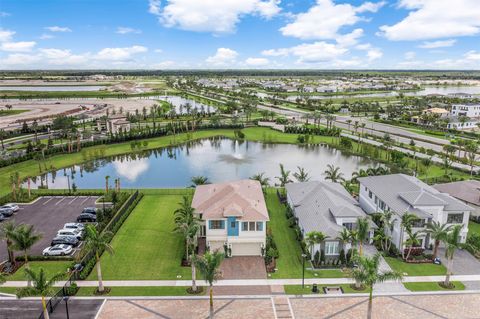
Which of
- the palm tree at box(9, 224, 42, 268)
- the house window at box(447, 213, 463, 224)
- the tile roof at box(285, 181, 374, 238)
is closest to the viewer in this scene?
the palm tree at box(9, 224, 42, 268)

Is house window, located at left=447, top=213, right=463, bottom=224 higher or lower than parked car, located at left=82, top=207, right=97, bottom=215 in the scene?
higher

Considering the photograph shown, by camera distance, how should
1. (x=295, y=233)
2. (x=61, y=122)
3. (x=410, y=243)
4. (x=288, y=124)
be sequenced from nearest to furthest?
(x=410, y=243) → (x=295, y=233) → (x=61, y=122) → (x=288, y=124)

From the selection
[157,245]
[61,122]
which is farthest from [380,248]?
[61,122]

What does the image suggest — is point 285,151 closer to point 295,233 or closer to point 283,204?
point 283,204

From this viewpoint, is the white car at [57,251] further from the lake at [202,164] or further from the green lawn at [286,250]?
the lake at [202,164]

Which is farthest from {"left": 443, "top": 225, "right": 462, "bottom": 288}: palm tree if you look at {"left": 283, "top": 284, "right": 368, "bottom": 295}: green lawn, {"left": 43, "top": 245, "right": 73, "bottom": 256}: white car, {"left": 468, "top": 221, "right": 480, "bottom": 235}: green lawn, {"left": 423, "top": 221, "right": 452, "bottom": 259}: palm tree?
{"left": 43, "top": 245, "right": 73, "bottom": 256}: white car

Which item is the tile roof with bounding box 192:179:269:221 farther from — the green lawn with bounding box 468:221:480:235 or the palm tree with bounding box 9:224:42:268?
the green lawn with bounding box 468:221:480:235

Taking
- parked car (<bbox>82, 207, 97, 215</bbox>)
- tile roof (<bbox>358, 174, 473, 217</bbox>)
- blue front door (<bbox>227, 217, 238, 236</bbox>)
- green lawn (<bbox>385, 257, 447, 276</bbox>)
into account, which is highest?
tile roof (<bbox>358, 174, 473, 217</bbox>)

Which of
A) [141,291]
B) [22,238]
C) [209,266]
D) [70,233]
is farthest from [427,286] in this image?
[70,233]
